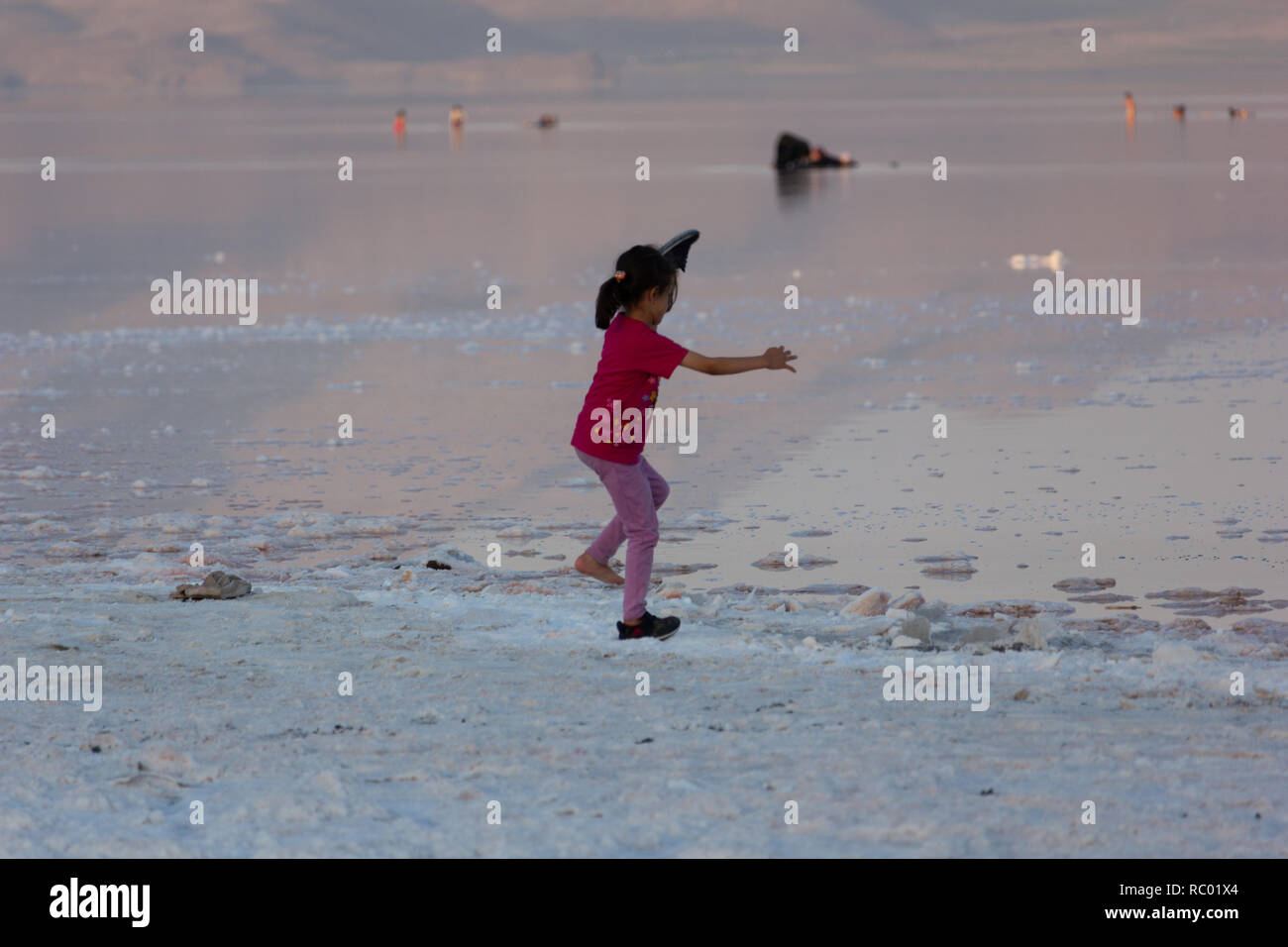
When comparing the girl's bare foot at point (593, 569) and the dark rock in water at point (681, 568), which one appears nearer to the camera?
the girl's bare foot at point (593, 569)

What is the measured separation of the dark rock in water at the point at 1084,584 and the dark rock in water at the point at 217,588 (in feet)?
12.2

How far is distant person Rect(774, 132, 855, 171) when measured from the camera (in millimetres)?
55219

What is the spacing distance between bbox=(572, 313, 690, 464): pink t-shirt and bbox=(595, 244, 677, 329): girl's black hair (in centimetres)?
7

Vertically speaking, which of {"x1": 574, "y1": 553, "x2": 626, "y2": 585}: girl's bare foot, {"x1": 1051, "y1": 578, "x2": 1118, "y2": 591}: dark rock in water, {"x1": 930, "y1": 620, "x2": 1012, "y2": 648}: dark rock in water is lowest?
{"x1": 930, "y1": 620, "x2": 1012, "y2": 648}: dark rock in water

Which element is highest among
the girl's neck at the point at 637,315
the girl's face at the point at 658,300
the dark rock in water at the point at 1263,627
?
the girl's face at the point at 658,300

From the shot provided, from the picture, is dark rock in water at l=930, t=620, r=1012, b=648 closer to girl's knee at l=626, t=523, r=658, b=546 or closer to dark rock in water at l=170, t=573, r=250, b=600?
girl's knee at l=626, t=523, r=658, b=546

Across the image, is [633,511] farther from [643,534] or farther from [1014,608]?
[1014,608]

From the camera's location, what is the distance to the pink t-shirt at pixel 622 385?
6.49m

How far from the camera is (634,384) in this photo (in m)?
6.57

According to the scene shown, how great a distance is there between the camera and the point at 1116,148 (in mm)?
64250

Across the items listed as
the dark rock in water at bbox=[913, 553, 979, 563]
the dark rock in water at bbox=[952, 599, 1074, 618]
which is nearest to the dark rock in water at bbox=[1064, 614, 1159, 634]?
the dark rock in water at bbox=[952, 599, 1074, 618]

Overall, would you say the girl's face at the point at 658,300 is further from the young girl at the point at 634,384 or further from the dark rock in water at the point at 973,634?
the dark rock in water at the point at 973,634

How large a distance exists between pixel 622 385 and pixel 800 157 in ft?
165

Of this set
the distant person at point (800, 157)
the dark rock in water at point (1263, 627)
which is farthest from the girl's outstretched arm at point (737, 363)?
the distant person at point (800, 157)
